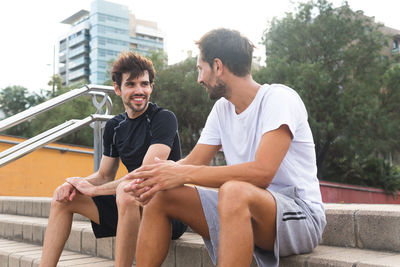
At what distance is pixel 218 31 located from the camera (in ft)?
7.44

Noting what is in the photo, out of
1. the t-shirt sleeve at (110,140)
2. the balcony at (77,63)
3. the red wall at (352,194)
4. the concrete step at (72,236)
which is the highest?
the balcony at (77,63)

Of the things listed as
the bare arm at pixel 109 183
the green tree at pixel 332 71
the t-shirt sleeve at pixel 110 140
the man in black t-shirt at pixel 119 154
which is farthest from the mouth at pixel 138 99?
the green tree at pixel 332 71

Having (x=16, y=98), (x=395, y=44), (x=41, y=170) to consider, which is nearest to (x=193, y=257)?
(x=41, y=170)

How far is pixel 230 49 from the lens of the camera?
223 centimetres

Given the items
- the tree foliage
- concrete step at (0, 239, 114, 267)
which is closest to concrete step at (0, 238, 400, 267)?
concrete step at (0, 239, 114, 267)

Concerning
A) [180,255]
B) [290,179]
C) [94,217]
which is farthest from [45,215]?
[290,179]

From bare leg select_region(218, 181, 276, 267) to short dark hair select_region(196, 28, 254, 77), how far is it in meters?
0.65

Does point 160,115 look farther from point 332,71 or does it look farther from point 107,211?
point 332,71

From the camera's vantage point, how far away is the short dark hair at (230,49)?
223 cm

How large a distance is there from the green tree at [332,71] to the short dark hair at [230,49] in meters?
18.3

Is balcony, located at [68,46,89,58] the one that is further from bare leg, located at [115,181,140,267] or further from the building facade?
bare leg, located at [115,181,140,267]

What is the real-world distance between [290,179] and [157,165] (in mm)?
633

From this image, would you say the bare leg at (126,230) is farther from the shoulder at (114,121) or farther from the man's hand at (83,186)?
the shoulder at (114,121)

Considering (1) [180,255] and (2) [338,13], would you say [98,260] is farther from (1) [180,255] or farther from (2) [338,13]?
(2) [338,13]
